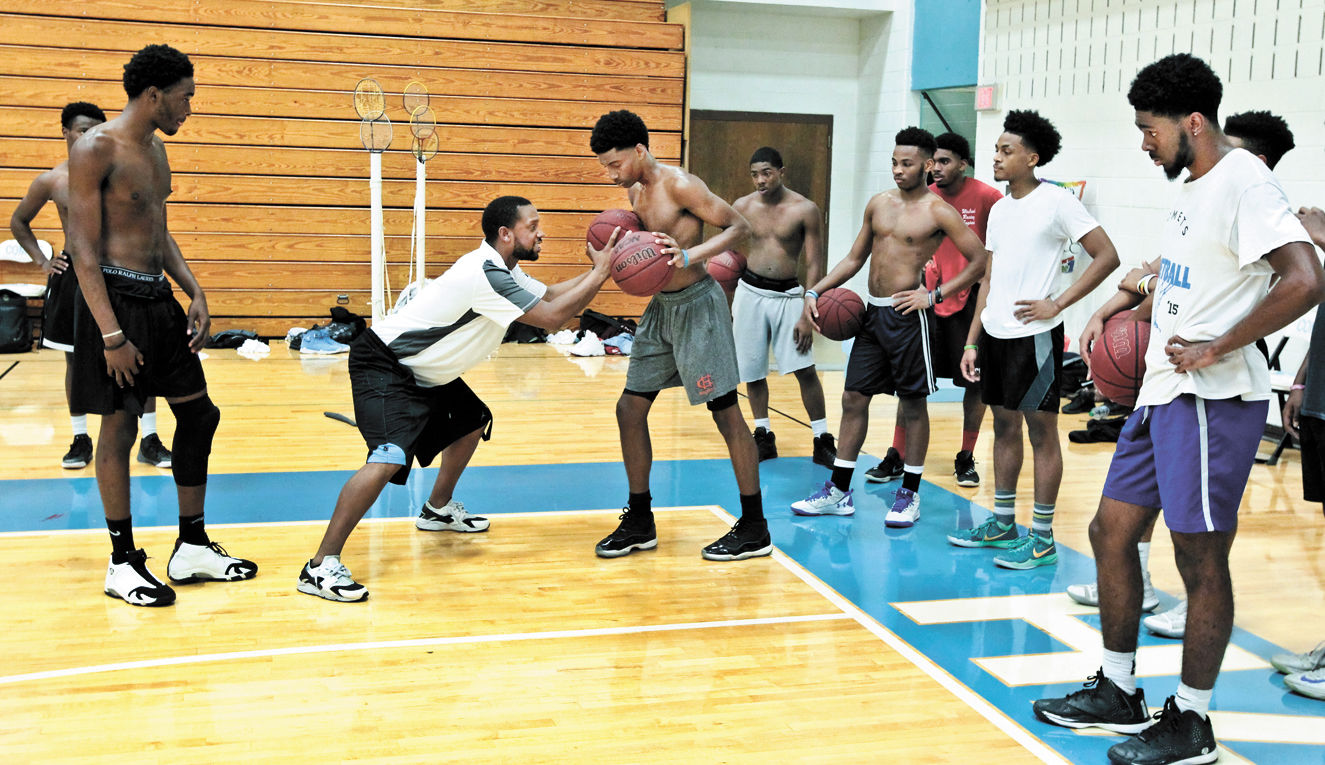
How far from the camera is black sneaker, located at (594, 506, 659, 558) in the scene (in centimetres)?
466

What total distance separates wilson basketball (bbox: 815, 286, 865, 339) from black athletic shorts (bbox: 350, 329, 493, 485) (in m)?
1.97

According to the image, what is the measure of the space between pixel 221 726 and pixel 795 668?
1665 millimetres

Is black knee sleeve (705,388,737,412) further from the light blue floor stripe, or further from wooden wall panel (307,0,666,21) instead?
wooden wall panel (307,0,666,21)

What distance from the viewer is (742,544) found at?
467 centimetres

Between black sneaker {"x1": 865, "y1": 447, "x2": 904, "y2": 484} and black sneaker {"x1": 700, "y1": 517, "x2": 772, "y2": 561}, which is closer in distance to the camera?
black sneaker {"x1": 700, "y1": 517, "x2": 772, "y2": 561}

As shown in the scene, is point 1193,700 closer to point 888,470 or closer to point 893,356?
point 893,356

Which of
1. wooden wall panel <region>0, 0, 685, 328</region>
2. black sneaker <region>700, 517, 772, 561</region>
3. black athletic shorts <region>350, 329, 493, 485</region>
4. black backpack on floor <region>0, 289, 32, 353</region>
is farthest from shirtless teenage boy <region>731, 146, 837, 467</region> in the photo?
black backpack on floor <region>0, 289, 32, 353</region>

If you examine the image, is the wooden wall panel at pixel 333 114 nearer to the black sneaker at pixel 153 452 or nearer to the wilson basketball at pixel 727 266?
the black sneaker at pixel 153 452

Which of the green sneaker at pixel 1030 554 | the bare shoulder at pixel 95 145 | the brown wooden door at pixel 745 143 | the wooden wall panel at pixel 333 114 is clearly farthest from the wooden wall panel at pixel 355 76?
the green sneaker at pixel 1030 554

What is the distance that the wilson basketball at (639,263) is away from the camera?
14.2 feet

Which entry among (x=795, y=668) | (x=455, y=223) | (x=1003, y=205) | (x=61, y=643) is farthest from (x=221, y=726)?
(x=455, y=223)

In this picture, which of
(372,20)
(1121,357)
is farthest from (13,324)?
(1121,357)

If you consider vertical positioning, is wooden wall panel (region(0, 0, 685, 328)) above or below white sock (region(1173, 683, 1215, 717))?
above

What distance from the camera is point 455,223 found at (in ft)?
37.3
